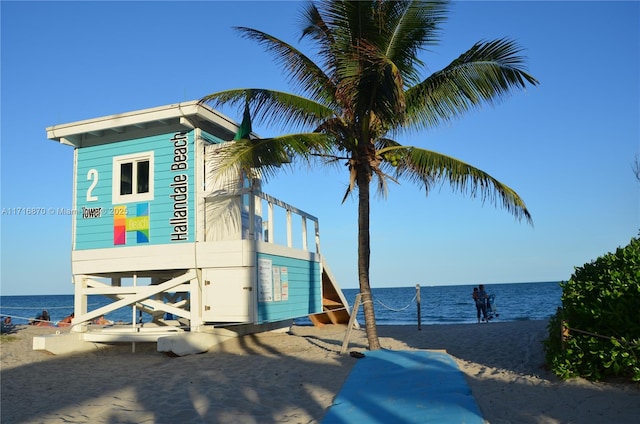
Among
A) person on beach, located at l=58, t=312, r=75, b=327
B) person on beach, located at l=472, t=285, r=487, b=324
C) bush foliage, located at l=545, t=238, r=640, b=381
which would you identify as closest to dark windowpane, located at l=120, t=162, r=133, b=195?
person on beach, located at l=58, t=312, r=75, b=327

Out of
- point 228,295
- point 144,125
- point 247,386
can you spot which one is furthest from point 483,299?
point 247,386

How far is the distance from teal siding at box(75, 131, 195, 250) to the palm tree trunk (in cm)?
414

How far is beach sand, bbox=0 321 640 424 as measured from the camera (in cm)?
711

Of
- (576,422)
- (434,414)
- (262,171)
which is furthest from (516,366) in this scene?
(262,171)

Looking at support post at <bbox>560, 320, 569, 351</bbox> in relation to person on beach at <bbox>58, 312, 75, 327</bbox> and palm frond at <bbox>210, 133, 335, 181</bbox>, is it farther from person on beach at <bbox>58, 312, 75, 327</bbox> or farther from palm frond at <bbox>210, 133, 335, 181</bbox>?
person on beach at <bbox>58, 312, 75, 327</bbox>

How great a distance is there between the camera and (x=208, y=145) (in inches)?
524

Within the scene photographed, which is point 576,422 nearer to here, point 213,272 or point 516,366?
point 516,366

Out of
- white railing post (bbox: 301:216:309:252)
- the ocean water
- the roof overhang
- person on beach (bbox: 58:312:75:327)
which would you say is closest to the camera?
the roof overhang

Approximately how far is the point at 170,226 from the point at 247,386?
547 cm

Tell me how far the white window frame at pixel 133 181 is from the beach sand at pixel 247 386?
3648 mm

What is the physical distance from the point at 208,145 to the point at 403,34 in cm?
547

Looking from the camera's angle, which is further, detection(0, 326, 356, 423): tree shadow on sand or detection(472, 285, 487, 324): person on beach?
detection(472, 285, 487, 324): person on beach

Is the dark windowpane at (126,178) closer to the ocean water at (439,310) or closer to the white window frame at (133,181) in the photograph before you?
the white window frame at (133,181)

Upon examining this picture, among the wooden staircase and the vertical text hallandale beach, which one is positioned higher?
the vertical text hallandale beach
